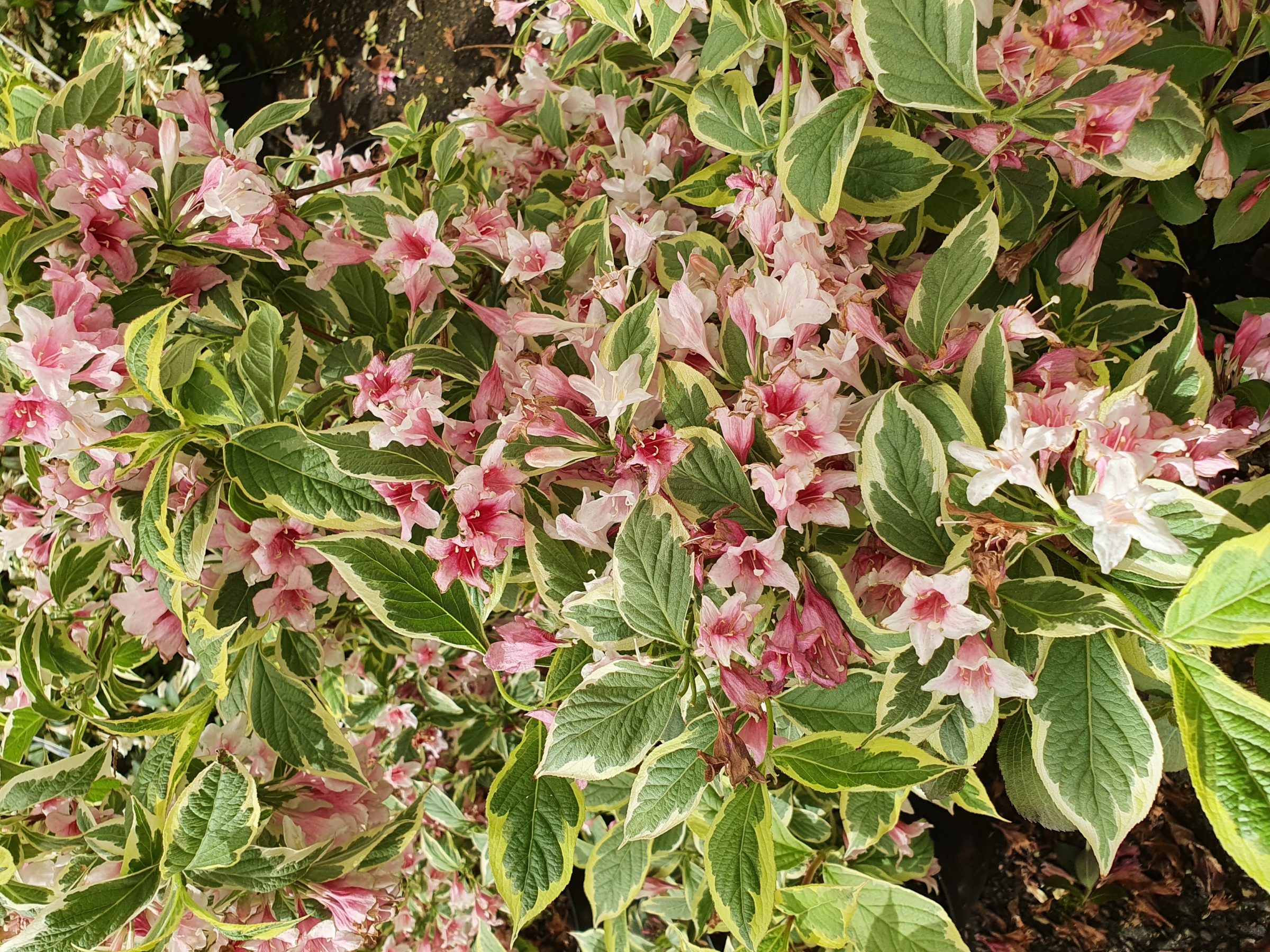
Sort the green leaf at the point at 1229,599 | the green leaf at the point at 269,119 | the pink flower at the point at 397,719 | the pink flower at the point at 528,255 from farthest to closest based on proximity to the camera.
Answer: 1. the pink flower at the point at 397,719
2. the green leaf at the point at 269,119
3. the pink flower at the point at 528,255
4. the green leaf at the point at 1229,599

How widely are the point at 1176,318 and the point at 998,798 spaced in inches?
36.0

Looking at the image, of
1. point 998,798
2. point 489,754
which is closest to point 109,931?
point 489,754

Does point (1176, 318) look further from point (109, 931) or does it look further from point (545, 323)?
point (109, 931)

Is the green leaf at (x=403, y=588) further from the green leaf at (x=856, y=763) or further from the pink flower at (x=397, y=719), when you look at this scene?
the pink flower at (x=397, y=719)

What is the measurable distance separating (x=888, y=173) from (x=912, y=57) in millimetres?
159

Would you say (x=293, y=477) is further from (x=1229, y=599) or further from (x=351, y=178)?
(x=1229, y=599)

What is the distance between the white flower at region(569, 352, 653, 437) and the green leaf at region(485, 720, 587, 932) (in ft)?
0.92

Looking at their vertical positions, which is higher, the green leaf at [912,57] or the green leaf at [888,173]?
the green leaf at [912,57]

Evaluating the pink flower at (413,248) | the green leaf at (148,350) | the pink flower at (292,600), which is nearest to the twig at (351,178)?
the pink flower at (413,248)

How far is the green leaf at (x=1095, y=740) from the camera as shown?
0.52m

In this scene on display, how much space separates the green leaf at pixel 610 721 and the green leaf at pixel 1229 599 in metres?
0.32

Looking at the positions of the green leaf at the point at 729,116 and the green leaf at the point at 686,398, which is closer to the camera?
the green leaf at the point at 686,398

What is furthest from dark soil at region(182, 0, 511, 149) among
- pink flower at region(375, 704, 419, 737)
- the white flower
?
the white flower

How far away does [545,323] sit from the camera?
0.64 metres
